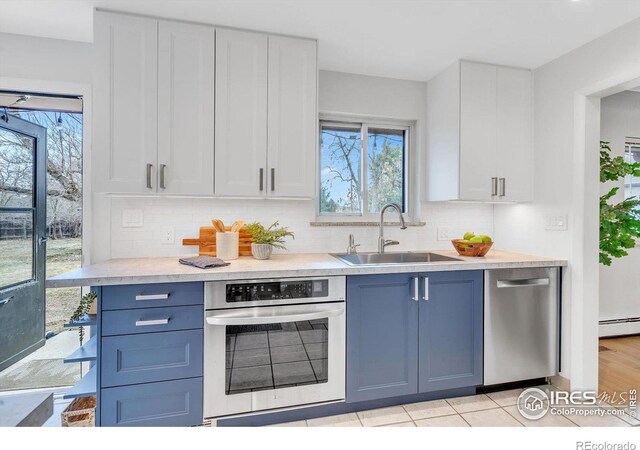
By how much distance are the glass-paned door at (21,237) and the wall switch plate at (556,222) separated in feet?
11.8

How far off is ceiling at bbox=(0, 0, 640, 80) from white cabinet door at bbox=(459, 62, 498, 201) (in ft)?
0.55

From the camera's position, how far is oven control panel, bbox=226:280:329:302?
1846 mm

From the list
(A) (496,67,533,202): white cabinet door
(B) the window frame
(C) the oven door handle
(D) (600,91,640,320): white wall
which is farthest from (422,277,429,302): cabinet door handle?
(D) (600,91,640,320): white wall

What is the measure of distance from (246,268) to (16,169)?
1.74 m

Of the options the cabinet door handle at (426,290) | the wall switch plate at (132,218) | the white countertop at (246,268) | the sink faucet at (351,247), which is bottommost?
the cabinet door handle at (426,290)

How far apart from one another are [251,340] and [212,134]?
49.6 inches

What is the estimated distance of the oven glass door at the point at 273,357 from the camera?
1.82m

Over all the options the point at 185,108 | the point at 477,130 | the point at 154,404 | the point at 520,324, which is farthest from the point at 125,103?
the point at 520,324

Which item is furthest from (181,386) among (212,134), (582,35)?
(582,35)

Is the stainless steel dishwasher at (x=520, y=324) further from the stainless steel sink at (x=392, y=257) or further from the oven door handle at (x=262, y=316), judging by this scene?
the oven door handle at (x=262, y=316)

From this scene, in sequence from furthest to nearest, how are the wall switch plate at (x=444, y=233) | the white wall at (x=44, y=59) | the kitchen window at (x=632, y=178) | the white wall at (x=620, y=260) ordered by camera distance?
1. the kitchen window at (x=632, y=178)
2. the white wall at (x=620, y=260)
3. the wall switch plate at (x=444, y=233)
4. the white wall at (x=44, y=59)

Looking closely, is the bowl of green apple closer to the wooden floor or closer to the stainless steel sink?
the stainless steel sink

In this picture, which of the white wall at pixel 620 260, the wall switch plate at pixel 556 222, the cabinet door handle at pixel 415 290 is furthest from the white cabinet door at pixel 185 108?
the white wall at pixel 620 260

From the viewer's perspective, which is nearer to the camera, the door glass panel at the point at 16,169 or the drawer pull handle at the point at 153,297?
the drawer pull handle at the point at 153,297
